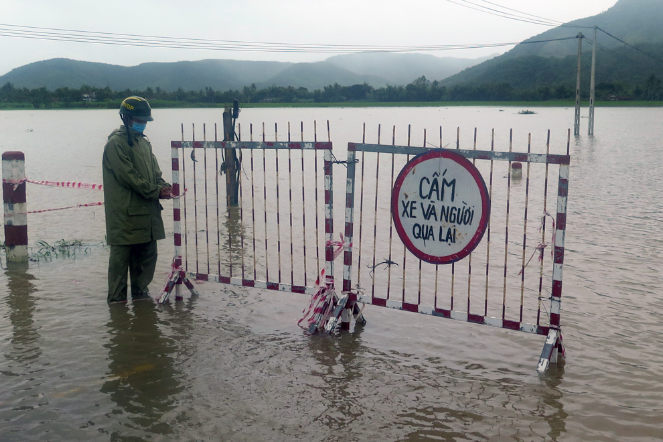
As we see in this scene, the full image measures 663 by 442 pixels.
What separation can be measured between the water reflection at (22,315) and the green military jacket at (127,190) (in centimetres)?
116

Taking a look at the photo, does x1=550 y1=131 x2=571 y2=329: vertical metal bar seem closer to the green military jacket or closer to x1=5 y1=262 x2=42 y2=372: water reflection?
the green military jacket

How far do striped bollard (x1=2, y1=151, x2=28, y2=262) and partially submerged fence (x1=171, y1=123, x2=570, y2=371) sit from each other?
6.84ft

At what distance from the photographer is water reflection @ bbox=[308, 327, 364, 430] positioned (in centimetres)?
416

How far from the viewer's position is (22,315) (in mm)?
6219

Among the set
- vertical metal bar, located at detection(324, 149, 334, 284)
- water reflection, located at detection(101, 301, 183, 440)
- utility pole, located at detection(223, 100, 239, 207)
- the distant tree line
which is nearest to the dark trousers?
water reflection, located at detection(101, 301, 183, 440)

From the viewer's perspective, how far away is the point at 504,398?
4434mm

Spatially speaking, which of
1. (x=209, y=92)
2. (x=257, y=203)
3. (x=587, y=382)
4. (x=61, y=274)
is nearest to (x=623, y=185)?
(x=257, y=203)

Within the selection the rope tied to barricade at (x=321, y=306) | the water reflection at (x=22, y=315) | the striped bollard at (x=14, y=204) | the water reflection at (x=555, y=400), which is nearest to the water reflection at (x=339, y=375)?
the rope tied to barricade at (x=321, y=306)

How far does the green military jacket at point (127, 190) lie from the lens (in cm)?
607

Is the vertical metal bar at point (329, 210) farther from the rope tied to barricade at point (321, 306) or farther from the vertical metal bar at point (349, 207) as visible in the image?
the vertical metal bar at point (349, 207)

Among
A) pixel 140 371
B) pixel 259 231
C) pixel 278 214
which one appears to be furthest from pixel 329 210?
pixel 259 231

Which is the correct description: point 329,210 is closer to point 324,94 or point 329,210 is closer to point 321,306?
point 321,306

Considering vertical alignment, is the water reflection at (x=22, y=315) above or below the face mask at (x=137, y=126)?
below

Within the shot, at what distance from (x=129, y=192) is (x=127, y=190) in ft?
0.10
